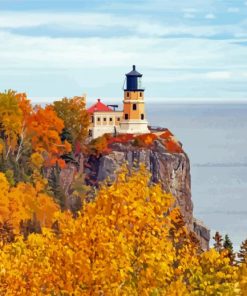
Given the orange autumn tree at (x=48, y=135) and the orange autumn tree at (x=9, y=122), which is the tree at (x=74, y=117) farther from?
the orange autumn tree at (x=9, y=122)

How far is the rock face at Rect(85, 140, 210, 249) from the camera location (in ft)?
303

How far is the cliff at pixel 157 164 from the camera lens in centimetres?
9238

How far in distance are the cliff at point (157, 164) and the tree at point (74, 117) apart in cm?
300

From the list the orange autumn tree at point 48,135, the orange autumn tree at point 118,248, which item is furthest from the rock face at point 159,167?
the orange autumn tree at point 118,248

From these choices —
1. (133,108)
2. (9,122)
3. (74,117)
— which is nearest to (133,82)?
(133,108)

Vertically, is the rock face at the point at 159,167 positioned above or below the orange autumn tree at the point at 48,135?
below

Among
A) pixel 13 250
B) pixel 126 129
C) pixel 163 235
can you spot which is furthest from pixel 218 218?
pixel 163 235

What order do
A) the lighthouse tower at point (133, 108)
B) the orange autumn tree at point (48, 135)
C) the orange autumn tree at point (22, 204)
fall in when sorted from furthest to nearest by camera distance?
the lighthouse tower at point (133, 108)
the orange autumn tree at point (48, 135)
the orange autumn tree at point (22, 204)

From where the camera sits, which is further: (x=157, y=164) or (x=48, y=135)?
(x=157, y=164)

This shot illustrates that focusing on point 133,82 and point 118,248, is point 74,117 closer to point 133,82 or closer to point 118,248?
point 133,82

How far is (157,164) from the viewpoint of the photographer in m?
93.6

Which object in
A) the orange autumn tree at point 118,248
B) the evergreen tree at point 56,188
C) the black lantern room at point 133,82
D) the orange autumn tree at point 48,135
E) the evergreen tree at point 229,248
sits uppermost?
the black lantern room at point 133,82

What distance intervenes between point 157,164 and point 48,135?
11617mm

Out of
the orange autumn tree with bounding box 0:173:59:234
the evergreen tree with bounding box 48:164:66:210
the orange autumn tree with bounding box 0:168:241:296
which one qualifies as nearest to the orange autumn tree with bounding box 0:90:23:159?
the evergreen tree with bounding box 48:164:66:210
